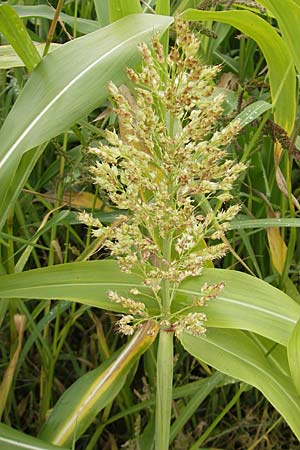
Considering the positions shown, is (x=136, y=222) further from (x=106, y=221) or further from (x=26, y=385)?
(x=26, y=385)

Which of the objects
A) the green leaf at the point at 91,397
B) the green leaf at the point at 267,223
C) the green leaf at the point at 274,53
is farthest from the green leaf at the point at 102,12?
the green leaf at the point at 91,397

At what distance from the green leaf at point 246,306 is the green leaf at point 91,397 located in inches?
6.5

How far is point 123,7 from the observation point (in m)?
1.28

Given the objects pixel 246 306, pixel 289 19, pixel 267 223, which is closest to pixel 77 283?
pixel 246 306

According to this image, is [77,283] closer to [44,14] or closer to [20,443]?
[20,443]

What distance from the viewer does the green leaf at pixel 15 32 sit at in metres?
1.11

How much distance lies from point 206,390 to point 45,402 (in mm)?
359

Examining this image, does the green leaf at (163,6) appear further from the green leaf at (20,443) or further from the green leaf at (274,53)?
the green leaf at (20,443)

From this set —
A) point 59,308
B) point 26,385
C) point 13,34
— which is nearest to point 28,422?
point 26,385

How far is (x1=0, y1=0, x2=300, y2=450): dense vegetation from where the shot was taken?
0.90 metres

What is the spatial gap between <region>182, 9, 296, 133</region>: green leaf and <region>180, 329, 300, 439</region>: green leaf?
18.9 inches

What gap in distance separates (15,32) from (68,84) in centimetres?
12

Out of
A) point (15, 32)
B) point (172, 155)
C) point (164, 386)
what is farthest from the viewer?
A: point (15, 32)

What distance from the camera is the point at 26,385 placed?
161 cm
